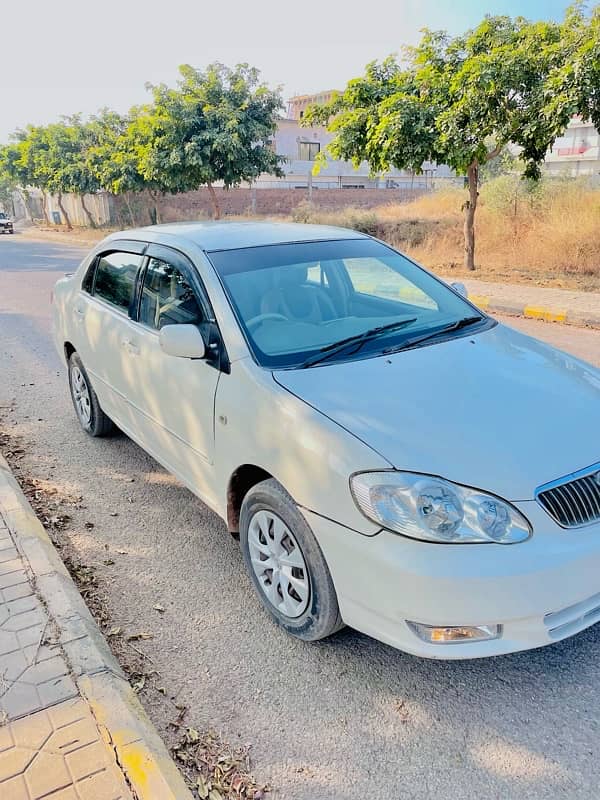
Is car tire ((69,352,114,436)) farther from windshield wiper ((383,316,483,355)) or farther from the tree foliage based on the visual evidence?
the tree foliage

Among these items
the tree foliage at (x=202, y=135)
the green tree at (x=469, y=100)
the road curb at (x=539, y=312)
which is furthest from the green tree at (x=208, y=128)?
the road curb at (x=539, y=312)

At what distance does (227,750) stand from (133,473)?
252cm

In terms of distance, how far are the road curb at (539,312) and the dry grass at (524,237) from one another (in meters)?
2.20

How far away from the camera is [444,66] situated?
1159 centimetres

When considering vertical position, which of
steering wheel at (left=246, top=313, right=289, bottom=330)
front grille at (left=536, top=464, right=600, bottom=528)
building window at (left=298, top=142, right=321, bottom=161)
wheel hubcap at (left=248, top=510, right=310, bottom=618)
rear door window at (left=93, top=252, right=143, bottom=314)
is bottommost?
wheel hubcap at (left=248, top=510, right=310, bottom=618)

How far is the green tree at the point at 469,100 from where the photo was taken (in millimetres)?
9891

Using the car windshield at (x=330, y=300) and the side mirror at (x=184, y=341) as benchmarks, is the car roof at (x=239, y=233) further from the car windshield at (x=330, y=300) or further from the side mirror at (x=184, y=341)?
the side mirror at (x=184, y=341)

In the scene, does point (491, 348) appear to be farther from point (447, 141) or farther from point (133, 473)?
point (447, 141)

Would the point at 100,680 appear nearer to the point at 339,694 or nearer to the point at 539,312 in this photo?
the point at 339,694

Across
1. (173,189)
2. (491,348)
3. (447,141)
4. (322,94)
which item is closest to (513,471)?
(491,348)

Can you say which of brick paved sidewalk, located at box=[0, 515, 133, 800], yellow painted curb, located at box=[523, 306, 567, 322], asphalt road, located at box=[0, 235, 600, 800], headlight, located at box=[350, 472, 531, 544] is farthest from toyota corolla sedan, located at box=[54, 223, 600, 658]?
yellow painted curb, located at box=[523, 306, 567, 322]

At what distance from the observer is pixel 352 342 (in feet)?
9.93

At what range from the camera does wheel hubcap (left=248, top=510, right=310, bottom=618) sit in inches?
98.9

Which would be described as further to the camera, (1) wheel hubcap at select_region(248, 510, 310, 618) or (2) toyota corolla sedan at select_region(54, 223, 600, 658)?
(1) wheel hubcap at select_region(248, 510, 310, 618)
